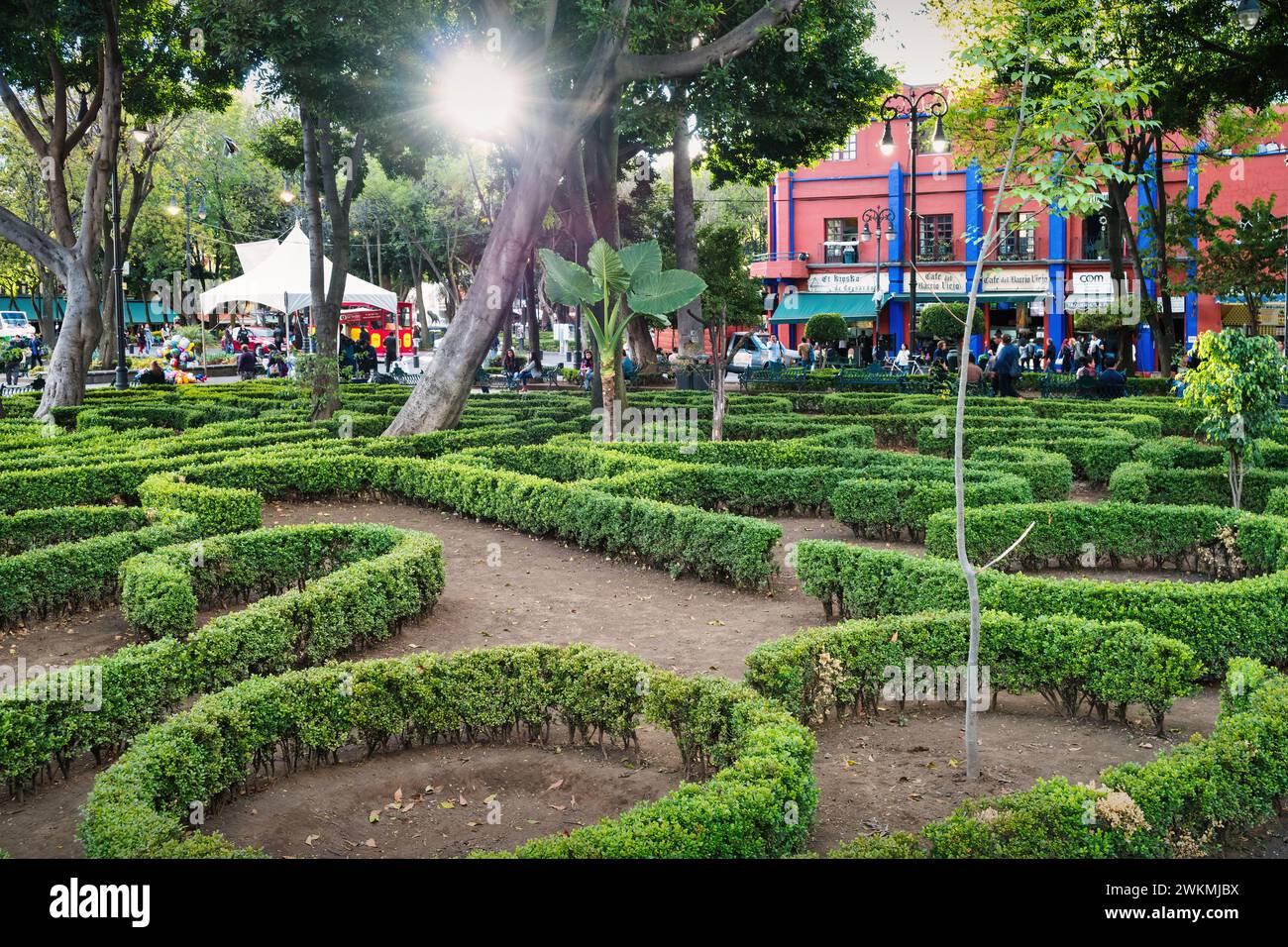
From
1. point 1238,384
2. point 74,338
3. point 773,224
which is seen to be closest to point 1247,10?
point 1238,384

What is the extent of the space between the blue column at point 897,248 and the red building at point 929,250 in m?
0.04

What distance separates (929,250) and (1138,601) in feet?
110

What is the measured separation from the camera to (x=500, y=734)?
267 inches

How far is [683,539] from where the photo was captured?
10391mm

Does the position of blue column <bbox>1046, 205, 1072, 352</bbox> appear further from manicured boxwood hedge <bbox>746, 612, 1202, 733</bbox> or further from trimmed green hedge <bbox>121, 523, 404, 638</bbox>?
manicured boxwood hedge <bbox>746, 612, 1202, 733</bbox>

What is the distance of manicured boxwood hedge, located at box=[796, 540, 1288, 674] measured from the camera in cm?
752

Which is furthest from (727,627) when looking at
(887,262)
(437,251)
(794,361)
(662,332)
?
(662,332)

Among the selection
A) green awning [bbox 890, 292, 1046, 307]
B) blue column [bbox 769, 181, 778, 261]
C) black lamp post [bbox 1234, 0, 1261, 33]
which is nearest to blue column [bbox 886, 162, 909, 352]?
green awning [bbox 890, 292, 1046, 307]

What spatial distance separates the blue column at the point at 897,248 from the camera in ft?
127

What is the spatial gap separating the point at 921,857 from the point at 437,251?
4753 cm

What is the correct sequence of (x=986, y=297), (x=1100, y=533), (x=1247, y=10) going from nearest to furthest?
1. (x=1100, y=533)
2. (x=1247, y=10)
3. (x=986, y=297)

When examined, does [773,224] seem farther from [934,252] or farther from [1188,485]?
[1188,485]

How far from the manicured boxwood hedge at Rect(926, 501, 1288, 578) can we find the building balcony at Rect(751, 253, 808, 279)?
30.9 m

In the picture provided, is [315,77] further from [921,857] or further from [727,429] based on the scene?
[921,857]
